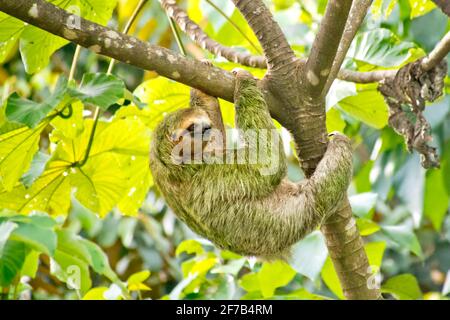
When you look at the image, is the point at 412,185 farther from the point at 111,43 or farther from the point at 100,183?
the point at 111,43

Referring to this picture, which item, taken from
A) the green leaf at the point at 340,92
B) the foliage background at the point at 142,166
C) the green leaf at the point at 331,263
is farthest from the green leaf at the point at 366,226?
the green leaf at the point at 340,92

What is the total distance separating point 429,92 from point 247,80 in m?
0.95

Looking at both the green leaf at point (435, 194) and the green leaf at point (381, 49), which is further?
the green leaf at point (435, 194)

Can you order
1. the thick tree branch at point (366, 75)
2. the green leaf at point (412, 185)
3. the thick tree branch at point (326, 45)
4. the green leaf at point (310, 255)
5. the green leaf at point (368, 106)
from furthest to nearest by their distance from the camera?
1. the green leaf at point (412, 185)
2. the green leaf at point (368, 106)
3. the green leaf at point (310, 255)
4. the thick tree branch at point (366, 75)
5. the thick tree branch at point (326, 45)

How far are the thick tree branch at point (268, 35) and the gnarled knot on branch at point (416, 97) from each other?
616 mm

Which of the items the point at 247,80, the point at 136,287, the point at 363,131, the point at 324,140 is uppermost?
the point at 363,131

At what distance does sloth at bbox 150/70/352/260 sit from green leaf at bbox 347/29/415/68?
0.63 m

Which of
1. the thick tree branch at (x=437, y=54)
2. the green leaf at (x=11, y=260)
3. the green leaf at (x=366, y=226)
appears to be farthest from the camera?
the green leaf at (x=366, y=226)

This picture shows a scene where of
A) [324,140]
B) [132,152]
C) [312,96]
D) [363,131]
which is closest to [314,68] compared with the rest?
[312,96]

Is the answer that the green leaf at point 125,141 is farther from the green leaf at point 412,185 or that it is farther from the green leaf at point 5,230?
the green leaf at point 412,185

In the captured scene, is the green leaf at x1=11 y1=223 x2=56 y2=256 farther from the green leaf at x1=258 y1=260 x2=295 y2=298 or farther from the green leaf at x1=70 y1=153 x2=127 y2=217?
the green leaf at x1=258 y1=260 x2=295 y2=298

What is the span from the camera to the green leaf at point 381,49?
4148 mm

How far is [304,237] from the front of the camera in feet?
13.2

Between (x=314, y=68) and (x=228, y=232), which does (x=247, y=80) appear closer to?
(x=314, y=68)
